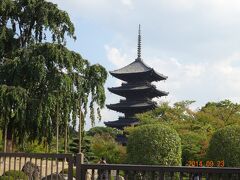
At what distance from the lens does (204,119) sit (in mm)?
24922

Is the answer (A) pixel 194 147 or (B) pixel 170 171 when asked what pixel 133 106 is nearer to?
(A) pixel 194 147

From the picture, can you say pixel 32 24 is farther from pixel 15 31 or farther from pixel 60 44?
pixel 60 44

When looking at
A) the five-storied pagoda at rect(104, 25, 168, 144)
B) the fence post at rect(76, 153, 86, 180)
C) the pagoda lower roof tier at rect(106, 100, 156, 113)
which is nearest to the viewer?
the fence post at rect(76, 153, 86, 180)

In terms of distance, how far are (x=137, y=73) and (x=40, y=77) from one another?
2644cm

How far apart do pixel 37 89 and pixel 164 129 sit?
4.33m

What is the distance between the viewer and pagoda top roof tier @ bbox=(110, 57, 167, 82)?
131ft

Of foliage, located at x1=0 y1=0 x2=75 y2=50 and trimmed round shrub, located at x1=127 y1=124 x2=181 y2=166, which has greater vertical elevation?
foliage, located at x1=0 y1=0 x2=75 y2=50

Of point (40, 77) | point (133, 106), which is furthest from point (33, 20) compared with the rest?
point (133, 106)

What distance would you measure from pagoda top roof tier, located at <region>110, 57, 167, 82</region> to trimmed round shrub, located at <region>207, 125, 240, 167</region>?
79.3 feet

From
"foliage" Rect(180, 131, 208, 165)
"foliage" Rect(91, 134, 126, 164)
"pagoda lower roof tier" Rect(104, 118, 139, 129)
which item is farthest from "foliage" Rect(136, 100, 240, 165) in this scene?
"pagoda lower roof tier" Rect(104, 118, 139, 129)

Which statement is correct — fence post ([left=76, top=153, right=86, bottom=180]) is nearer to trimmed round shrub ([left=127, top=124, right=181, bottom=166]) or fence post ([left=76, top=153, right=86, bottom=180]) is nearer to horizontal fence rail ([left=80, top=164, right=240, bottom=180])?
horizontal fence rail ([left=80, top=164, right=240, bottom=180])

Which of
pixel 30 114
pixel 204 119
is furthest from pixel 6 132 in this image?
pixel 204 119

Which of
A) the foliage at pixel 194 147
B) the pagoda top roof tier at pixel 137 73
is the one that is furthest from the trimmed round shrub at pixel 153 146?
the pagoda top roof tier at pixel 137 73

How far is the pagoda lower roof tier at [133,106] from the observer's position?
3852cm
